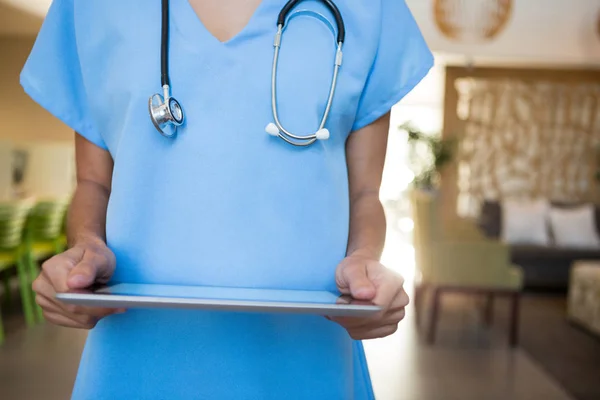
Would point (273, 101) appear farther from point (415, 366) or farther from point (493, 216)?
point (493, 216)

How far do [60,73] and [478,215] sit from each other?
689 cm

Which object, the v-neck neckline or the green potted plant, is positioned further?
the green potted plant

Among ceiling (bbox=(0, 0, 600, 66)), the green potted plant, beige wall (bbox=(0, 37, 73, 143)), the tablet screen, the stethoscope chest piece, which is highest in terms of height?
ceiling (bbox=(0, 0, 600, 66))

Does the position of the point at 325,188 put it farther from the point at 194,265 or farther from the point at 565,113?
the point at 565,113

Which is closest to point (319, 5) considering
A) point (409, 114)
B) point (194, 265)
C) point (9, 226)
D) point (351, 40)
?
point (351, 40)

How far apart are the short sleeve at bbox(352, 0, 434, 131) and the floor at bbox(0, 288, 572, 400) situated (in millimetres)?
2556

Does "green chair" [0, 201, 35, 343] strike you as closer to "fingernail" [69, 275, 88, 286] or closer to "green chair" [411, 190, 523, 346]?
"green chair" [411, 190, 523, 346]

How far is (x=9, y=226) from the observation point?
4.10 m

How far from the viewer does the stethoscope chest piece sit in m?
0.62

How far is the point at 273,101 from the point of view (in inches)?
25.9

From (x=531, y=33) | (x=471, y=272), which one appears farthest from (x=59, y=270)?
(x=531, y=33)

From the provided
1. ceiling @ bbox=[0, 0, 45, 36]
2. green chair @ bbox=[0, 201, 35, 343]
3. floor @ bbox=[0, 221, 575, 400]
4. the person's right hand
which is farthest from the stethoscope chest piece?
ceiling @ bbox=[0, 0, 45, 36]

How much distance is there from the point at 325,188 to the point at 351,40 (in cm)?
17

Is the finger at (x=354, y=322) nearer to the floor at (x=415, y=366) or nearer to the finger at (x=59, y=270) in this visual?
the finger at (x=59, y=270)
